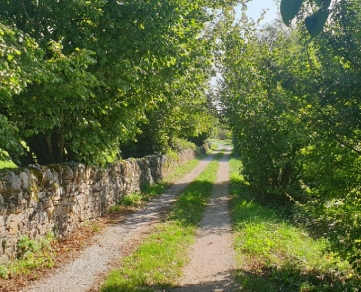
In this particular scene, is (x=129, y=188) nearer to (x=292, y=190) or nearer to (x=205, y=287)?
(x=292, y=190)

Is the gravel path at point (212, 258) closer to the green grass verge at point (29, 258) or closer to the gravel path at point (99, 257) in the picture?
the gravel path at point (99, 257)

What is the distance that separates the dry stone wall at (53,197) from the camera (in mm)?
6727

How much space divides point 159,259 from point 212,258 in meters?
1.26

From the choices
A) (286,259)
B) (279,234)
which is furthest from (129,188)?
(286,259)

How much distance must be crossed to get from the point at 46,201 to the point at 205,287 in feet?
13.3

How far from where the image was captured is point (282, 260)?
25.7ft

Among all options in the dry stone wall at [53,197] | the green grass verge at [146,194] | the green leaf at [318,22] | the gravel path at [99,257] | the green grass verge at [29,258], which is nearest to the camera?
the green leaf at [318,22]

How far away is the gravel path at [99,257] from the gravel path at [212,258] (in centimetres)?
156

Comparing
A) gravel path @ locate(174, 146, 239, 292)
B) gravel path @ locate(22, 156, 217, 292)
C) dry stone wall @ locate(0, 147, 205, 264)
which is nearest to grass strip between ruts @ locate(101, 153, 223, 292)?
gravel path @ locate(174, 146, 239, 292)

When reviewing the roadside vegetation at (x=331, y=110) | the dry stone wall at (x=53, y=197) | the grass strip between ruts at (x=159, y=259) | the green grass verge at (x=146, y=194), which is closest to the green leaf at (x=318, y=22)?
the roadside vegetation at (x=331, y=110)

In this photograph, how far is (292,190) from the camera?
1369 cm

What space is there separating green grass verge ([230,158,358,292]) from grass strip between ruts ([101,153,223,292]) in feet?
4.17

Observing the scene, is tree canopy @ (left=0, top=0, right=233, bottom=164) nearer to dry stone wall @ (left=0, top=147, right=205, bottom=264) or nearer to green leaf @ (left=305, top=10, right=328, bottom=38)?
dry stone wall @ (left=0, top=147, right=205, bottom=264)

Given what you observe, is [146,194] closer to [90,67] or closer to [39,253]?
[90,67]
